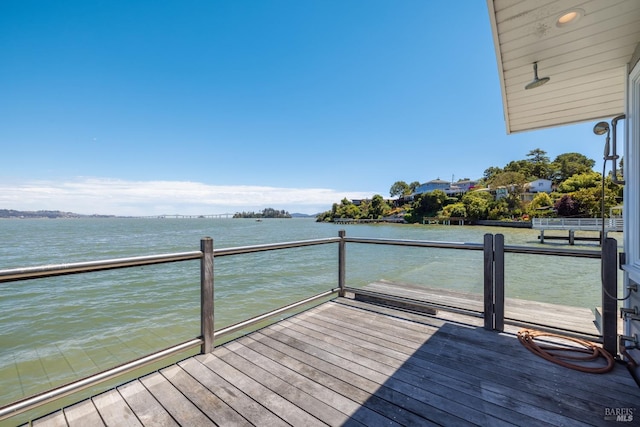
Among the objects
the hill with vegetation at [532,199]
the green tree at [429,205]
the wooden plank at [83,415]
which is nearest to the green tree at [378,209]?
the hill with vegetation at [532,199]

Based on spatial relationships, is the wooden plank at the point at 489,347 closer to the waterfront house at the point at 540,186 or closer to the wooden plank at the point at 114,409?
the wooden plank at the point at 114,409

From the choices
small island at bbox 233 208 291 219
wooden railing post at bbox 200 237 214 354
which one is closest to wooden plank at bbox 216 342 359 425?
wooden railing post at bbox 200 237 214 354

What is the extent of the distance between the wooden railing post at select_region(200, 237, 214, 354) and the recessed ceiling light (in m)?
2.63

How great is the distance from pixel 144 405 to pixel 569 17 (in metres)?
3.23

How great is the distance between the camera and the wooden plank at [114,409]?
128cm

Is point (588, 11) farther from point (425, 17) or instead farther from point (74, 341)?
point (74, 341)

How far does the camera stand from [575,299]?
6.51 m

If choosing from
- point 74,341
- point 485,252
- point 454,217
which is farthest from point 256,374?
point 454,217

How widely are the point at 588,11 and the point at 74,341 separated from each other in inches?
315

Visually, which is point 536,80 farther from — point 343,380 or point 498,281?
point 343,380

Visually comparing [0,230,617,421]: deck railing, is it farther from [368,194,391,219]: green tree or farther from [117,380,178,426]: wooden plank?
[368,194,391,219]: green tree

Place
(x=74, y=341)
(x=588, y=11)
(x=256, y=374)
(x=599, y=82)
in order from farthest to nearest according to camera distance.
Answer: (x=74, y=341) → (x=599, y=82) → (x=256, y=374) → (x=588, y=11)

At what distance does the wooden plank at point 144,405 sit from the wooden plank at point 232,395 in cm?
25

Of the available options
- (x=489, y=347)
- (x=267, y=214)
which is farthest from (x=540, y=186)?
(x=267, y=214)
